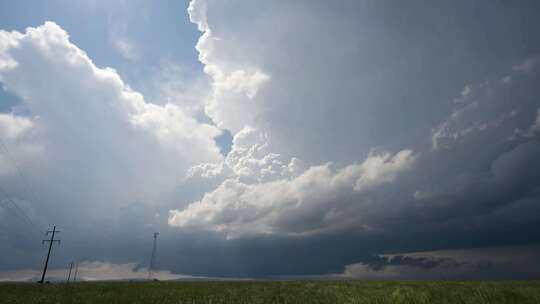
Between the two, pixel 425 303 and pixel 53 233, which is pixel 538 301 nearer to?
pixel 425 303

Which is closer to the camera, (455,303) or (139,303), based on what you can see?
(455,303)

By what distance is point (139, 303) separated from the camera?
13.7 m

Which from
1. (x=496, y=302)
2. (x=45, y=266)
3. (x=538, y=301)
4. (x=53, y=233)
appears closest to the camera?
(x=496, y=302)

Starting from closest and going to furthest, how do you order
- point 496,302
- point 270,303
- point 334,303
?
point 496,302 → point 334,303 → point 270,303

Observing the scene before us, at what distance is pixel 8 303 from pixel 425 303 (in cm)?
2043

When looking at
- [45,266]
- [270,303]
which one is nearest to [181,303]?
[270,303]

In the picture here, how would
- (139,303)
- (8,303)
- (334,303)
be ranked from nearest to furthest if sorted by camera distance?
(334,303) < (139,303) < (8,303)

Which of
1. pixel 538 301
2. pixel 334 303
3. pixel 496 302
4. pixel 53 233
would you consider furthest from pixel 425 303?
pixel 53 233

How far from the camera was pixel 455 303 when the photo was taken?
9.44 meters

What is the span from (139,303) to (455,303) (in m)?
12.8

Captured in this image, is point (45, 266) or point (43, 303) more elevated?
point (45, 266)

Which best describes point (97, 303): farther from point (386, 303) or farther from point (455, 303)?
point (455, 303)

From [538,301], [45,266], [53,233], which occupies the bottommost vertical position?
[538,301]

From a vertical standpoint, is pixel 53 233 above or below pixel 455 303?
above
